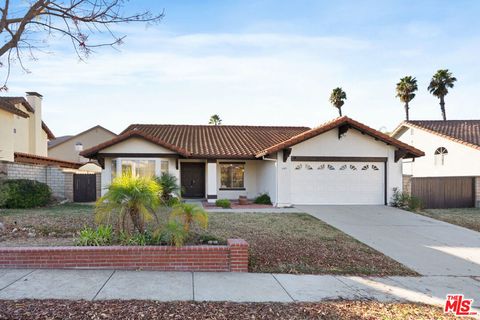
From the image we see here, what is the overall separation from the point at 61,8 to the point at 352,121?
14.2m

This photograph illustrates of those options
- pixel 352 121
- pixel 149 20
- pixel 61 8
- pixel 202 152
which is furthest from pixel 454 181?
pixel 61 8

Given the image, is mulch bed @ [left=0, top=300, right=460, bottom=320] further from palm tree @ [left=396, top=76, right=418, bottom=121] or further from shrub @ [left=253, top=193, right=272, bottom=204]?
palm tree @ [left=396, top=76, right=418, bottom=121]

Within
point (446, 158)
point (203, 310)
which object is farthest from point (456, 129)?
point (203, 310)

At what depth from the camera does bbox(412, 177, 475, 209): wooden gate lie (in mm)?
18625

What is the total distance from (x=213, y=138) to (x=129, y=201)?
15482mm

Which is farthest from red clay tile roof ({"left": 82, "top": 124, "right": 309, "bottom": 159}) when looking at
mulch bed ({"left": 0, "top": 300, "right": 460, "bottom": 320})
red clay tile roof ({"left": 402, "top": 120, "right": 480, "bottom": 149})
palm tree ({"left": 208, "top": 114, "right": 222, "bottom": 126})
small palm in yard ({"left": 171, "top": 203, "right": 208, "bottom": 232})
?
palm tree ({"left": 208, "top": 114, "right": 222, "bottom": 126})

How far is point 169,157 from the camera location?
18.7m

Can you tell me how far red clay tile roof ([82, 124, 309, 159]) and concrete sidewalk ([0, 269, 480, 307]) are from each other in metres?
12.1

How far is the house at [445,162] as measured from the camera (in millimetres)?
18766

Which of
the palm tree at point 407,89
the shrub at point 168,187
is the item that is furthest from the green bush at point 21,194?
the palm tree at point 407,89

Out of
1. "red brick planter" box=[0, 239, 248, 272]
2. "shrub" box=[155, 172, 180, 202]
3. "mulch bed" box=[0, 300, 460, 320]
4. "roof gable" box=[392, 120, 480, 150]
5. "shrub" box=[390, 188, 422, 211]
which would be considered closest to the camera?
"mulch bed" box=[0, 300, 460, 320]

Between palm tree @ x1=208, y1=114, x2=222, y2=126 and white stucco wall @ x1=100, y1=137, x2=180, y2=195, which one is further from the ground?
palm tree @ x1=208, y1=114, x2=222, y2=126

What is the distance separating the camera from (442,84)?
3781 cm

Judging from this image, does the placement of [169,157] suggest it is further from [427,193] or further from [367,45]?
[427,193]
